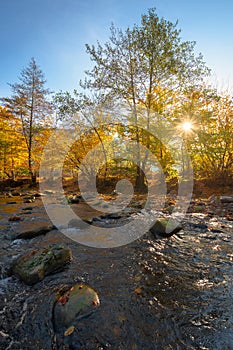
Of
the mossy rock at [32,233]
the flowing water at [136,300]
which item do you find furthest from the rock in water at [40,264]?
the mossy rock at [32,233]

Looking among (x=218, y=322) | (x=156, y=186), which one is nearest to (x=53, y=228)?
(x=218, y=322)

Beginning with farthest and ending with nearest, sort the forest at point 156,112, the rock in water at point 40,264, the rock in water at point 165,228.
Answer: the forest at point 156,112
the rock in water at point 165,228
the rock in water at point 40,264

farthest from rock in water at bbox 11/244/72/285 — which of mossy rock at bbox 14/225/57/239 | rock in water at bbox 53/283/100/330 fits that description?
mossy rock at bbox 14/225/57/239

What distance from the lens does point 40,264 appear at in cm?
285

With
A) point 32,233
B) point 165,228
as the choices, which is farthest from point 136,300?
point 32,233

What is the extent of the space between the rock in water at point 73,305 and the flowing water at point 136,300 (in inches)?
3.0

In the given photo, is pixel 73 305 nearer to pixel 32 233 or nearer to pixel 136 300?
pixel 136 300

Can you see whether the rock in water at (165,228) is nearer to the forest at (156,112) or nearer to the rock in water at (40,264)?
the rock in water at (40,264)

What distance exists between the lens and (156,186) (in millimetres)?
14656

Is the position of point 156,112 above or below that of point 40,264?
above

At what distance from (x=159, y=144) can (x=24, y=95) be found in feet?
49.3

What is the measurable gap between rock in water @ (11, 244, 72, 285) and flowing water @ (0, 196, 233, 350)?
0.11 meters

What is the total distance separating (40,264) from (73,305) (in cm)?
103

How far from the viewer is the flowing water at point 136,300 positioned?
5.96 ft
